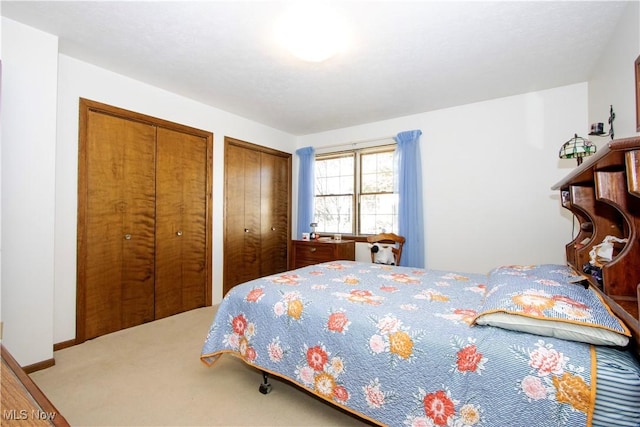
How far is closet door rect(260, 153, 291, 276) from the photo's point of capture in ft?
15.0

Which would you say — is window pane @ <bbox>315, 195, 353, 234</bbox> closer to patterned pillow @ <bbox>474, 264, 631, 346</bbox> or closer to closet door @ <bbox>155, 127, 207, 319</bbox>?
closet door @ <bbox>155, 127, 207, 319</bbox>

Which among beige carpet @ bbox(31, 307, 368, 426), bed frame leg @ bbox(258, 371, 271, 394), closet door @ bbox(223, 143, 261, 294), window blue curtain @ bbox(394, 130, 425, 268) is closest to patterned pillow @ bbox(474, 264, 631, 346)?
beige carpet @ bbox(31, 307, 368, 426)

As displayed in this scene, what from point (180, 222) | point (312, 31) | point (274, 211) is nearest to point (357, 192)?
point (274, 211)

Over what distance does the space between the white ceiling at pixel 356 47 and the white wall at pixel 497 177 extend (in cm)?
24

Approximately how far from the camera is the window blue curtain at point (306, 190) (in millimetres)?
4879

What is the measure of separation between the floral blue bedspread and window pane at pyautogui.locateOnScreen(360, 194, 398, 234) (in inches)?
87.6

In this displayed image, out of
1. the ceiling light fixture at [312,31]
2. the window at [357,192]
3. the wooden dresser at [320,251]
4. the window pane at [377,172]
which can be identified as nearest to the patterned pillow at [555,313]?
the ceiling light fixture at [312,31]

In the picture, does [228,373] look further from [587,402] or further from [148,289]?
[587,402]

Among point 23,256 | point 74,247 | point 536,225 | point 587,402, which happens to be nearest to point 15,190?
point 23,256

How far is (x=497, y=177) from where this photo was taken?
3.44 m

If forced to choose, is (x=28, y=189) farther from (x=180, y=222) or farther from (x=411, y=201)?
(x=411, y=201)

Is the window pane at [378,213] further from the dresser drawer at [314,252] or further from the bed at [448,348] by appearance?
the bed at [448,348]

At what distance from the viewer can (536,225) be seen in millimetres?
3227

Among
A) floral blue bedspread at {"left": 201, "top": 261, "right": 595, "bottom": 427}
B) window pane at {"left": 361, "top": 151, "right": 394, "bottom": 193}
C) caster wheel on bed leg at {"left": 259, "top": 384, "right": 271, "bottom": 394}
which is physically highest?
window pane at {"left": 361, "top": 151, "right": 394, "bottom": 193}
